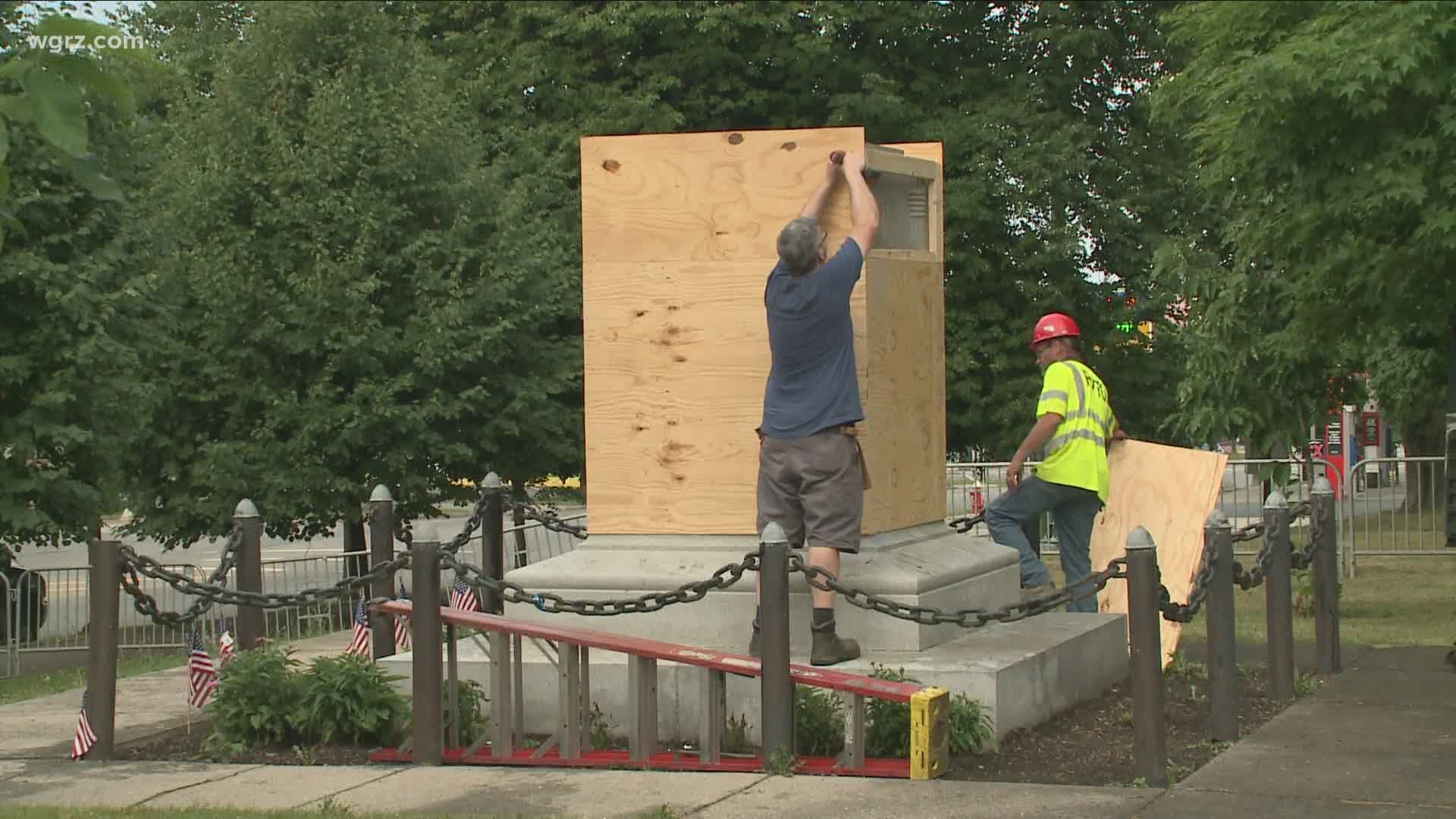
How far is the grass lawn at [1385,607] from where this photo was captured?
1297cm

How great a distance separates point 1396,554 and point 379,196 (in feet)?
40.7

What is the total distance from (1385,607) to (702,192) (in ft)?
30.5

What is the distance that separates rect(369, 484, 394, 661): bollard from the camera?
1072 cm

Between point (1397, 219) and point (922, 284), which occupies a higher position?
point (1397, 219)

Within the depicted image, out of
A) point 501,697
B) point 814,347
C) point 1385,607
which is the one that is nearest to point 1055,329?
point 814,347

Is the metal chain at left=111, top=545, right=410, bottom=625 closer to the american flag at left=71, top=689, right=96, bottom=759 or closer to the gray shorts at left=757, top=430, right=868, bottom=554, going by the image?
the american flag at left=71, top=689, right=96, bottom=759

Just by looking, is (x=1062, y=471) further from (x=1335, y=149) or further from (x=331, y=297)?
(x=331, y=297)

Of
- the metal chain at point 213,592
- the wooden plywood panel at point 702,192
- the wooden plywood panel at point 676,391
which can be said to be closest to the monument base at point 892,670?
the metal chain at point 213,592

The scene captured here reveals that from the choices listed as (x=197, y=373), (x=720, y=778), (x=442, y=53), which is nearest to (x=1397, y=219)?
(x=720, y=778)

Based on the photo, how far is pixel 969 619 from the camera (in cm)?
767

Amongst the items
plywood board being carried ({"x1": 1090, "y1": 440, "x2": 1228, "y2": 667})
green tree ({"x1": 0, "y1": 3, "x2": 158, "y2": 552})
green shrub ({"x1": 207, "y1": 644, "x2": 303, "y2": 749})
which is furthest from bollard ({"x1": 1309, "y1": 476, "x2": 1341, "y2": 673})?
green tree ({"x1": 0, "y1": 3, "x2": 158, "y2": 552})

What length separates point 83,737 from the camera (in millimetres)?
8367

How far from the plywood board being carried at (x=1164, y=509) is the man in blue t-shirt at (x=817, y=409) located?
9.06 ft

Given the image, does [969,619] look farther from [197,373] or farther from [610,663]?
[197,373]
